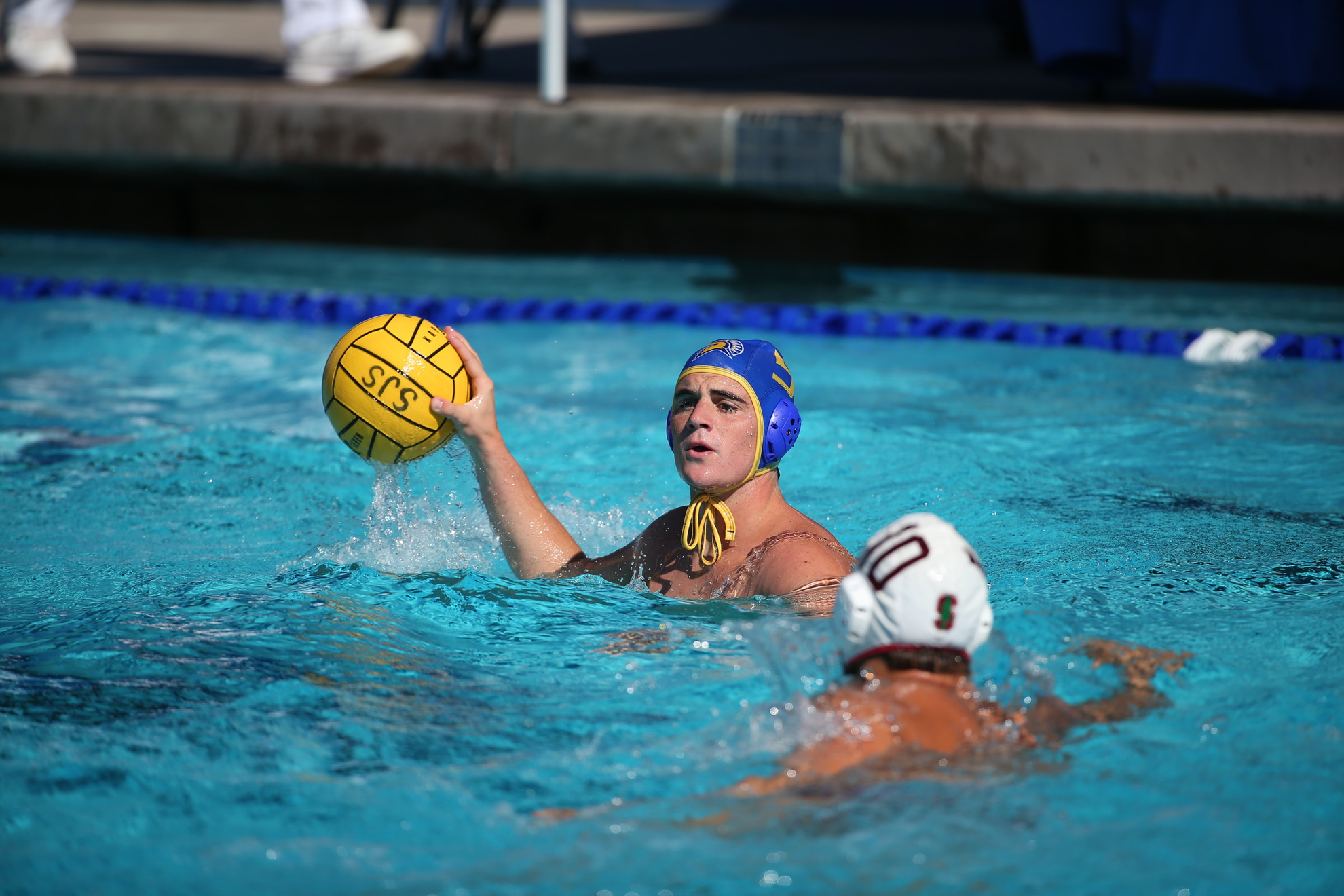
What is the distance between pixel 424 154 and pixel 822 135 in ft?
6.97

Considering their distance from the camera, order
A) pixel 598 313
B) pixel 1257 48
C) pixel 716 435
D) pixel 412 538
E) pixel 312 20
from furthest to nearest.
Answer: pixel 312 20 < pixel 1257 48 < pixel 598 313 < pixel 412 538 < pixel 716 435

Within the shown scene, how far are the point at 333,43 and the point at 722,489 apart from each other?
5950 millimetres

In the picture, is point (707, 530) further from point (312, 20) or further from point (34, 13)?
point (34, 13)

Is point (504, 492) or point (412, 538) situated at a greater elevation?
point (504, 492)

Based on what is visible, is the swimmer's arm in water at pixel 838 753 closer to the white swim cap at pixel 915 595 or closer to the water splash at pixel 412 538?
the white swim cap at pixel 915 595

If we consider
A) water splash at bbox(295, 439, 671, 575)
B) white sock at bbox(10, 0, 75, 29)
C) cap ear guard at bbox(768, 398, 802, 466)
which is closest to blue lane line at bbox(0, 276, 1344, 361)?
white sock at bbox(10, 0, 75, 29)

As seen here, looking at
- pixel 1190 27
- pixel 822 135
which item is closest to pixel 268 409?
pixel 822 135

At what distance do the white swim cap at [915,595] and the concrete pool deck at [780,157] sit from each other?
4642mm

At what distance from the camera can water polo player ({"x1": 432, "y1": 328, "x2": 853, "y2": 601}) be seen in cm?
306

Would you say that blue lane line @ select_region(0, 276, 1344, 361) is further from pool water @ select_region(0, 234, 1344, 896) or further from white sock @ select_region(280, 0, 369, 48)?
white sock @ select_region(280, 0, 369, 48)

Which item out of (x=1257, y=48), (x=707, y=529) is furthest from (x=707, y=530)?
(x=1257, y=48)

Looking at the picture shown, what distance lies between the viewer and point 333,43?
809 centimetres

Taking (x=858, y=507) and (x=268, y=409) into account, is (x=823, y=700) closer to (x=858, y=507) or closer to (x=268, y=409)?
(x=858, y=507)

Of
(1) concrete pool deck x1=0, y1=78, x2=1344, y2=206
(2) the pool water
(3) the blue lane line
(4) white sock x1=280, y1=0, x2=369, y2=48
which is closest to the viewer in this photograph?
(2) the pool water
